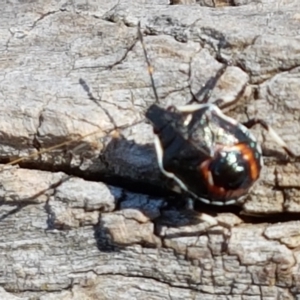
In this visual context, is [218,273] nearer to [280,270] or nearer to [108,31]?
[280,270]

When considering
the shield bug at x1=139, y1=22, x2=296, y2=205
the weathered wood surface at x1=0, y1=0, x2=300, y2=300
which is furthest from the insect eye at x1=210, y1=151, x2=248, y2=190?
the weathered wood surface at x1=0, y1=0, x2=300, y2=300

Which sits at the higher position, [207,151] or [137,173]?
[207,151]

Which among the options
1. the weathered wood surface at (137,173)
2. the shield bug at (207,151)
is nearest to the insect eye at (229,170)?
the shield bug at (207,151)

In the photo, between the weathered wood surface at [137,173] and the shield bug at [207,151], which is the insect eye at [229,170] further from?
the weathered wood surface at [137,173]

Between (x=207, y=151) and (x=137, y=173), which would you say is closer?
(x=207, y=151)

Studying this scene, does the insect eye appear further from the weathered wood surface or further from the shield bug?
the weathered wood surface

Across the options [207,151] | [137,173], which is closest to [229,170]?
[207,151]

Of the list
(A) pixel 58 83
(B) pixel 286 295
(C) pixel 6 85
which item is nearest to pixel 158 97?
(A) pixel 58 83

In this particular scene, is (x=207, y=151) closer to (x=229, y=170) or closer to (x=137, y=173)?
(x=229, y=170)
